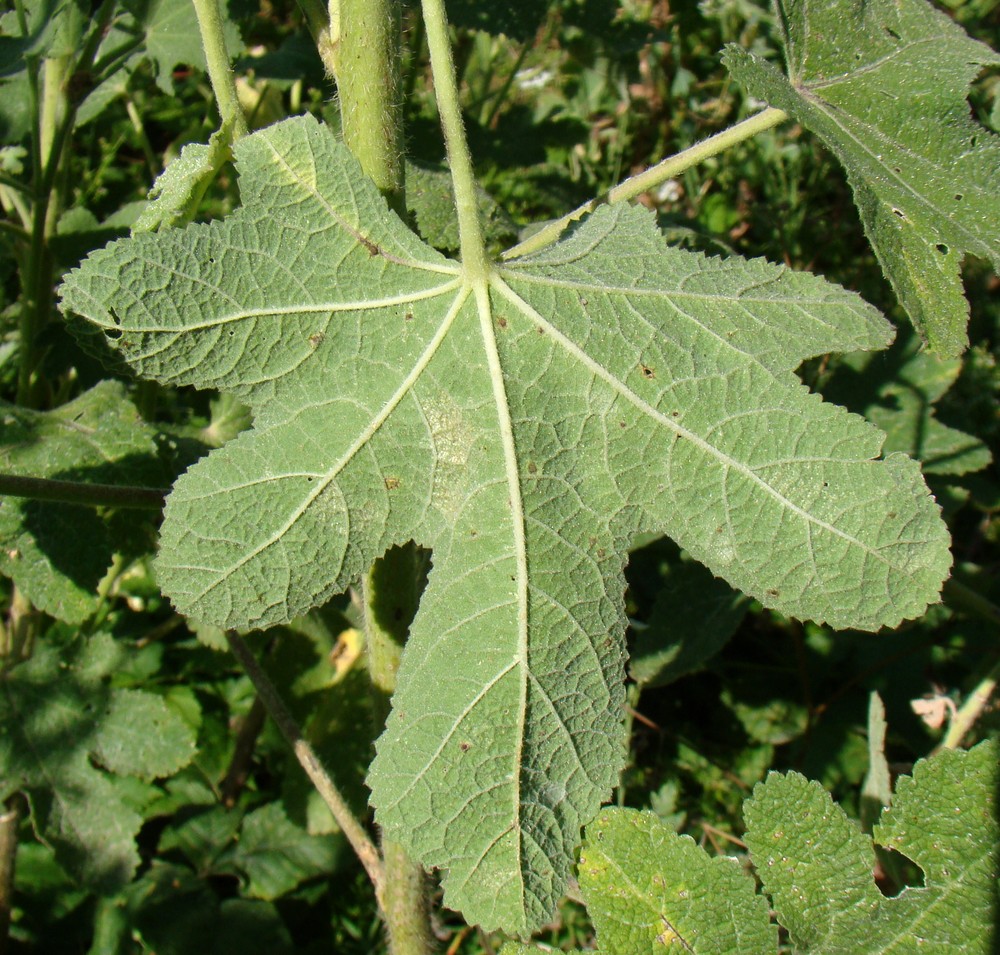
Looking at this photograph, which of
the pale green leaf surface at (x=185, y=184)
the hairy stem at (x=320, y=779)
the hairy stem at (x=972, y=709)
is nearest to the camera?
the pale green leaf surface at (x=185, y=184)

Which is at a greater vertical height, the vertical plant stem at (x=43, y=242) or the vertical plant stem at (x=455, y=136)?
the vertical plant stem at (x=455, y=136)

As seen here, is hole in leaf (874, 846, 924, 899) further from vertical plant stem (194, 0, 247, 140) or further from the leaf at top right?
vertical plant stem (194, 0, 247, 140)

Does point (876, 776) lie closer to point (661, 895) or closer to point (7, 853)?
point (661, 895)

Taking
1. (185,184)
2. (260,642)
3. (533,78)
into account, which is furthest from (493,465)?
(533,78)

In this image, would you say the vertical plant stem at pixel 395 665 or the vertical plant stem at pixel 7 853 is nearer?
the vertical plant stem at pixel 395 665

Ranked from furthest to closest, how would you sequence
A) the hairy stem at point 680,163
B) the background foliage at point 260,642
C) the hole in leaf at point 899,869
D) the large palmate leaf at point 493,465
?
the background foliage at point 260,642 < the hole in leaf at point 899,869 < the hairy stem at point 680,163 < the large palmate leaf at point 493,465

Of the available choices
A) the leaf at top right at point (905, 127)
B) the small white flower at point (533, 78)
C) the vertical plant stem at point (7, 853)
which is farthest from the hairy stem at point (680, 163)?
the small white flower at point (533, 78)

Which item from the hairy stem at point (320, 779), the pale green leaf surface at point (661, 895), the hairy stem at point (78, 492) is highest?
the hairy stem at point (78, 492)

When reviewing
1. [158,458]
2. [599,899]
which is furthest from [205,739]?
[599,899]

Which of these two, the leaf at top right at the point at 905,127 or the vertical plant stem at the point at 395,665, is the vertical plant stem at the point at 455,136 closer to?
the leaf at top right at the point at 905,127
